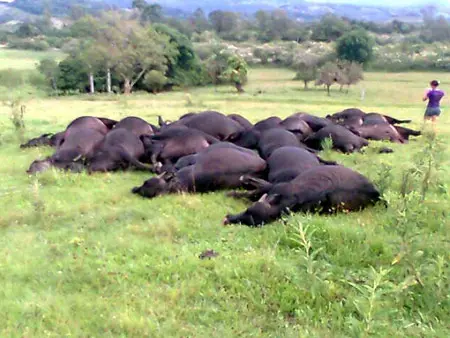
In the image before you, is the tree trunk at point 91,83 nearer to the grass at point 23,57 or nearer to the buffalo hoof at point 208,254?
the grass at point 23,57

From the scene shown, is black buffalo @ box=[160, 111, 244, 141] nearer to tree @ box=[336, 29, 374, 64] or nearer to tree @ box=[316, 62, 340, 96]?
tree @ box=[316, 62, 340, 96]

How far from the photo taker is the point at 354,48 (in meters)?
69.6

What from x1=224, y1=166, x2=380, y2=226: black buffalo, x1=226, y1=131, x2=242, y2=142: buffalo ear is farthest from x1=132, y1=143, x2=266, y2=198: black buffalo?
x1=226, y1=131, x2=242, y2=142: buffalo ear

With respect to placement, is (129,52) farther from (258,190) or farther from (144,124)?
(258,190)

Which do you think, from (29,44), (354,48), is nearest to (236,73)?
(354,48)

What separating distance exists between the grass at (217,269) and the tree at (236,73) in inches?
1650

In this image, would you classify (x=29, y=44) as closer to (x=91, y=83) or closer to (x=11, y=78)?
(x=11, y=78)

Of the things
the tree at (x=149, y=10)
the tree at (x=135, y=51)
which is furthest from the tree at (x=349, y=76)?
the tree at (x=149, y=10)

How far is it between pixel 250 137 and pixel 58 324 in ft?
20.9

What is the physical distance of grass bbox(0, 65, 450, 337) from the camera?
4.16m

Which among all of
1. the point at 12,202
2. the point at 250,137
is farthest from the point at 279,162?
the point at 12,202

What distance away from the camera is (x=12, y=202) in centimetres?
724

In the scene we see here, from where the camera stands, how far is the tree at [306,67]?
52.6 meters

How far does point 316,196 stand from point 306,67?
51.8 metres
